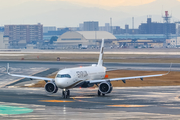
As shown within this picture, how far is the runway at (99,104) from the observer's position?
36.3 m

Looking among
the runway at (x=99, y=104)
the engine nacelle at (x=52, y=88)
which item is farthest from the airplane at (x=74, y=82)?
the runway at (x=99, y=104)

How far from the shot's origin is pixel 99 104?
4409 cm

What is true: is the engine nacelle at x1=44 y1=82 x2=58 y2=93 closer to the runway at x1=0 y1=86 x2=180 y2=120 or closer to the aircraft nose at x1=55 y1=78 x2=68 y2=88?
the runway at x1=0 y1=86 x2=180 y2=120

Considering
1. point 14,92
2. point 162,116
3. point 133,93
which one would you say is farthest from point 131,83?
point 162,116

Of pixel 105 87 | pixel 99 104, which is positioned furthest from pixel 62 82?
pixel 99 104

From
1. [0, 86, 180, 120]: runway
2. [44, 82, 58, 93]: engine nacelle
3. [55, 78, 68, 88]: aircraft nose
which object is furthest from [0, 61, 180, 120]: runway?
[55, 78, 68, 88]: aircraft nose

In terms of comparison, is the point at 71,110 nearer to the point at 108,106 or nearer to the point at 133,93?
the point at 108,106

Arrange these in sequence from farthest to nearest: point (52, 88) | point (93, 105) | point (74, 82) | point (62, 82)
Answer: point (52, 88) < point (74, 82) < point (62, 82) < point (93, 105)

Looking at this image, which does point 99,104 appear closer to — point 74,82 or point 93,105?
point 93,105

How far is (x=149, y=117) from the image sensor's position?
1378 inches

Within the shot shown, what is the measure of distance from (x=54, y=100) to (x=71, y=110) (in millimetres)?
8784

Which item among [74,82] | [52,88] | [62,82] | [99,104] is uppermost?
[62,82]

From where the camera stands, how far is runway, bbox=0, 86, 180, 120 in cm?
3628

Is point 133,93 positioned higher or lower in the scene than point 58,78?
lower
